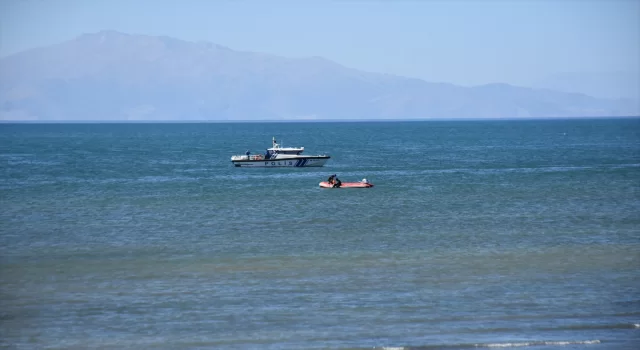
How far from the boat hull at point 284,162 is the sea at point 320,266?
21.5m

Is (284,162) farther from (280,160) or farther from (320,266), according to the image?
(320,266)

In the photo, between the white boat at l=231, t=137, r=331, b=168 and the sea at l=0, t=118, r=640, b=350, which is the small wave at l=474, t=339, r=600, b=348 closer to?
the sea at l=0, t=118, r=640, b=350

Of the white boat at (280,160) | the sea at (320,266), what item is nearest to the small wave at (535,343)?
the sea at (320,266)

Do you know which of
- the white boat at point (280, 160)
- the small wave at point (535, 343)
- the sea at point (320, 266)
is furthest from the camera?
the white boat at point (280, 160)

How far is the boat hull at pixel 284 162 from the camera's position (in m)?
102

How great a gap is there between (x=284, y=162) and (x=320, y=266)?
62294 mm

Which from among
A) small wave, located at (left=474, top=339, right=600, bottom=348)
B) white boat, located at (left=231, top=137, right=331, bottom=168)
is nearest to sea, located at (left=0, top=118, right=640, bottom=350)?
small wave, located at (left=474, top=339, right=600, bottom=348)

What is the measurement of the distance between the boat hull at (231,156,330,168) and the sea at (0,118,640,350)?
70.4 ft

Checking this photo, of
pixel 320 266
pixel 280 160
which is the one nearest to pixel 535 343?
pixel 320 266

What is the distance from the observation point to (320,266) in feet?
131

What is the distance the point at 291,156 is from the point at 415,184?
24613 mm

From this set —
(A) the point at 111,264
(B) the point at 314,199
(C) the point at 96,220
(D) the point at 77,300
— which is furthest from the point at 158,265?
(B) the point at 314,199

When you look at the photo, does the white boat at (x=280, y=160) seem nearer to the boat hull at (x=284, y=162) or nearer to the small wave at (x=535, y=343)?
the boat hull at (x=284, y=162)

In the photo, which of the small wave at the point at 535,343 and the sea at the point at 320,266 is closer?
the small wave at the point at 535,343
